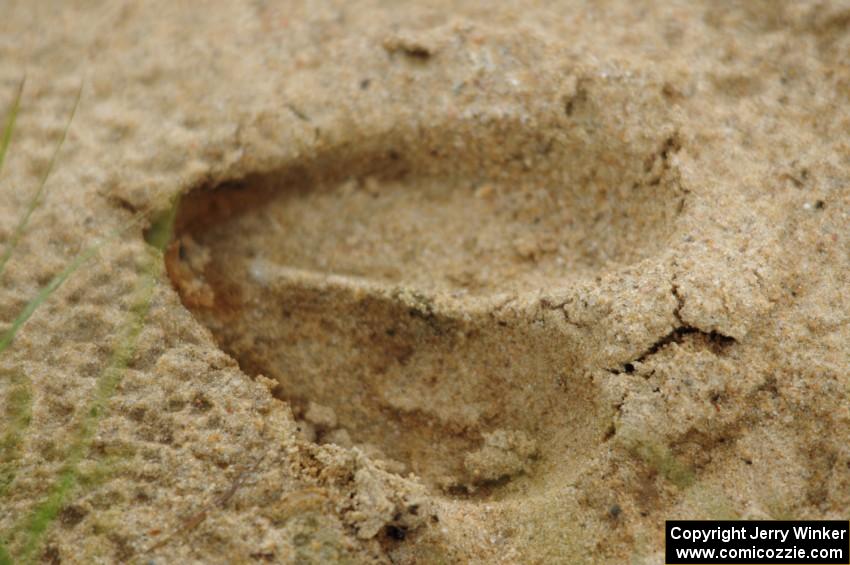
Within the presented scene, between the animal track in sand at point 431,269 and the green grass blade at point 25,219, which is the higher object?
the green grass blade at point 25,219

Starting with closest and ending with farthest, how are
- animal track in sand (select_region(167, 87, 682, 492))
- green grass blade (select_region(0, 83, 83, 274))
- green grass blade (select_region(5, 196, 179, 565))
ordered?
green grass blade (select_region(5, 196, 179, 565)) < green grass blade (select_region(0, 83, 83, 274)) < animal track in sand (select_region(167, 87, 682, 492))

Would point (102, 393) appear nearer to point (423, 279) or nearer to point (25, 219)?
point (25, 219)

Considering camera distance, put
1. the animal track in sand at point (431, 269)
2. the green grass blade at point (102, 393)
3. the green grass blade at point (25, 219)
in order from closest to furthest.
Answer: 1. the green grass blade at point (102, 393)
2. the green grass blade at point (25, 219)
3. the animal track in sand at point (431, 269)

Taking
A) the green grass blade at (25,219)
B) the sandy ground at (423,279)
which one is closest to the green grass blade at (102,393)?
the sandy ground at (423,279)

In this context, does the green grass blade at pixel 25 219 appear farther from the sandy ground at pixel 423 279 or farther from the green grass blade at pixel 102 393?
the green grass blade at pixel 102 393

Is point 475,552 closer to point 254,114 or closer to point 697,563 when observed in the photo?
point 697,563

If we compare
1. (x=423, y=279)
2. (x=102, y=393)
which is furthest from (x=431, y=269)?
(x=102, y=393)

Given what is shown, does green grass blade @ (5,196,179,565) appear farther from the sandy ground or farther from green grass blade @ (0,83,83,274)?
green grass blade @ (0,83,83,274)

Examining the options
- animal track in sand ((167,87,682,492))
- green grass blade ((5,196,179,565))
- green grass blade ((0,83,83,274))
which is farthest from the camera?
animal track in sand ((167,87,682,492))

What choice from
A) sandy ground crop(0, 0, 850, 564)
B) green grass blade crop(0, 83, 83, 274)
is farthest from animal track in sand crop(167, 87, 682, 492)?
green grass blade crop(0, 83, 83, 274)
